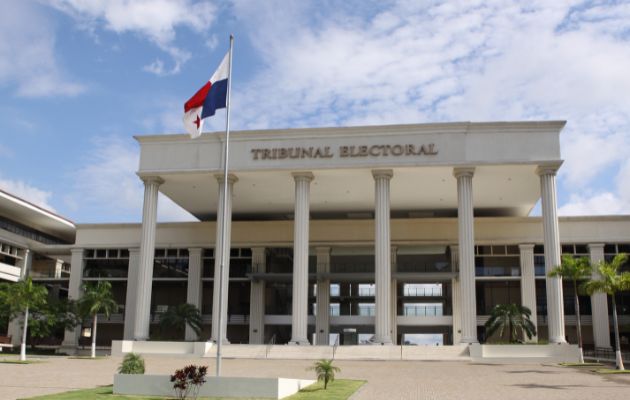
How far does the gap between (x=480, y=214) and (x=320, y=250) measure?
588 inches

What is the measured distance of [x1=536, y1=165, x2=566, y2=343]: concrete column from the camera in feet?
134

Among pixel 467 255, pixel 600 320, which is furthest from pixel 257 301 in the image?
pixel 600 320

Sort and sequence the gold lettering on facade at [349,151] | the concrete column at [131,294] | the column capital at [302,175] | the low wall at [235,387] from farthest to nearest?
the concrete column at [131,294] → the column capital at [302,175] → the gold lettering on facade at [349,151] → the low wall at [235,387]

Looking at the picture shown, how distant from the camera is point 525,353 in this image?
1539 inches

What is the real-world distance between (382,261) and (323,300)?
14920 mm

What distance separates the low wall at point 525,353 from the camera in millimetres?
38750

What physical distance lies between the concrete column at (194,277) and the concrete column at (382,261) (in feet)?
67.0

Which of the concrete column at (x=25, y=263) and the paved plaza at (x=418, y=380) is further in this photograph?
the concrete column at (x=25, y=263)

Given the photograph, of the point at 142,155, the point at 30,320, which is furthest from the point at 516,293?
the point at 30,320

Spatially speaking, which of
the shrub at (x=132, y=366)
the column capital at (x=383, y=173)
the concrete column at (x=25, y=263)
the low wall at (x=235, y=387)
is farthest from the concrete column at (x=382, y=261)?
the concrete column at (x=25, y=263)

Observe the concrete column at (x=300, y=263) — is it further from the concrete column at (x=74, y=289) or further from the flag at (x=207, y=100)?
the concrete column at (x=74, y=289)

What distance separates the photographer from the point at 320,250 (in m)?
58.0

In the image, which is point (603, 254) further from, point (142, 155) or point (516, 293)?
point (142, 155)

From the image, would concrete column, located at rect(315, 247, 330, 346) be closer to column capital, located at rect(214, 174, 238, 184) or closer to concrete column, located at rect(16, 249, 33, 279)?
column capital, located at rect(214, 174, 238, 184)
